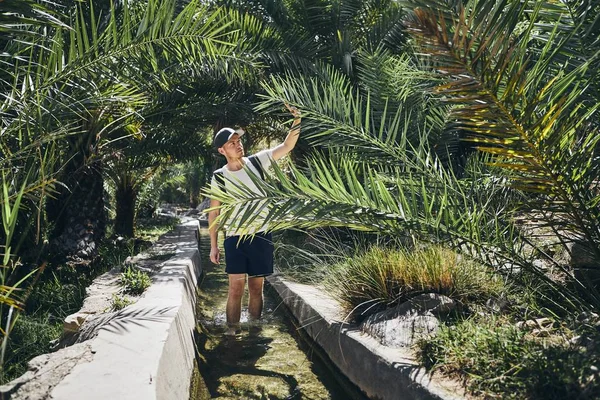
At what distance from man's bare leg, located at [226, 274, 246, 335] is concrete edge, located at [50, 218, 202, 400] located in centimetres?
33

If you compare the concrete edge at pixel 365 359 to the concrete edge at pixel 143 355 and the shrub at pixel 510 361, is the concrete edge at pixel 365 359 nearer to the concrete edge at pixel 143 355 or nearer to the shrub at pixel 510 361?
the shrub at pixel 510 361

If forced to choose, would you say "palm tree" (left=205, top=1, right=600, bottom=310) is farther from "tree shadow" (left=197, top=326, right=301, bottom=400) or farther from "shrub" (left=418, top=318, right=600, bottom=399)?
"tree shadow" (left=197, top=326, right=301, bottom=400)

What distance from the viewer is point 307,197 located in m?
3.39

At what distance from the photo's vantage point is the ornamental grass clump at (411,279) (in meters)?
4.59

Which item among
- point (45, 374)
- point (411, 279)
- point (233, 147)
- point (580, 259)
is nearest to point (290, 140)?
point (233, 147)

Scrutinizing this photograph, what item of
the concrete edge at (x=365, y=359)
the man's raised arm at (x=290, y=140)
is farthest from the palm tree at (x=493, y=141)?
the concrete edge at (x=365, y=359)

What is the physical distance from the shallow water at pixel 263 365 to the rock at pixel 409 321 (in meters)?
0.41

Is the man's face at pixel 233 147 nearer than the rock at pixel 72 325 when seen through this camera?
No

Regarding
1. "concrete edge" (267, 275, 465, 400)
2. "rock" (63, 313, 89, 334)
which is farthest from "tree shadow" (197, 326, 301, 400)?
"rock" (63, 313, 89, 334)

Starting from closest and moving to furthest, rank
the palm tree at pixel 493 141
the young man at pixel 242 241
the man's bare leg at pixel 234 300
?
the palm tree at pixel 493 141
the young man at pixel 242 241
the man's bare leg at pixel 234 300

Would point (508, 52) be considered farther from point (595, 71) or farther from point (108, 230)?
point (108, 230)

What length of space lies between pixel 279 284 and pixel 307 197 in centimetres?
395

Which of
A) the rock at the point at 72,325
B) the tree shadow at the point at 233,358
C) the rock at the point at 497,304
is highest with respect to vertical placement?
the rock at the point at 497,304

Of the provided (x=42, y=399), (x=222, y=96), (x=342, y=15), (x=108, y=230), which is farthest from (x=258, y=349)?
(x=108, y=230)
